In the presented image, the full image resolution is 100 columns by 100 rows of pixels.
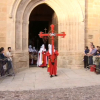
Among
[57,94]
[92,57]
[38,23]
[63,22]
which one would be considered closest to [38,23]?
[38,23]

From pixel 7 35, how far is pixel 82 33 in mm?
4207

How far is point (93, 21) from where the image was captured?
11180 millimetres

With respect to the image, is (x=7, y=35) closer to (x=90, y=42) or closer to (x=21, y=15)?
→ (x=21, y=15)

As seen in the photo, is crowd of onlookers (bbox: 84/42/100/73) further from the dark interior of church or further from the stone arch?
the dark interior of church

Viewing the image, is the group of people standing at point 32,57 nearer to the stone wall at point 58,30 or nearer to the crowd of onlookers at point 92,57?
the stone wall at point 58,30

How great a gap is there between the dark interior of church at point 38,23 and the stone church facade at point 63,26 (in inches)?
170

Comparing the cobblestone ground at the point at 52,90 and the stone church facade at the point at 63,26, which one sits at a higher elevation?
the stone church facade at the point at 63,26

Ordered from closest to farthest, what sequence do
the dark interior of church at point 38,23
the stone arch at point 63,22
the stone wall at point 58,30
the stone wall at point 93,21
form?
the stone wall at point 58,30, the stone arch at point 63,22, the stone wall at point 93,21, the dark interior of church at point 38,23

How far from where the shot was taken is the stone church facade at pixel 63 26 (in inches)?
380

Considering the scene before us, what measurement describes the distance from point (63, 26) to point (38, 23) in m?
7.13

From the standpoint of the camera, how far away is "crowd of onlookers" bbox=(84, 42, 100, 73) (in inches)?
362

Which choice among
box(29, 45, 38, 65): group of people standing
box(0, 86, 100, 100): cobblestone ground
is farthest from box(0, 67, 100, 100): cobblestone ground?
box(29, 45, 38, 65): group of people standing

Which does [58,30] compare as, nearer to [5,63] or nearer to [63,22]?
[63,22]

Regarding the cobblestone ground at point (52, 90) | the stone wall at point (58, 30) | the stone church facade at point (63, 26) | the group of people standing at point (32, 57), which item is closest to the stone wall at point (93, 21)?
the stone church facade at point (63, 26)
